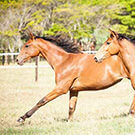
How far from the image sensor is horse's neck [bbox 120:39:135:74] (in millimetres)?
7281

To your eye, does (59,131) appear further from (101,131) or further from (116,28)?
(116,28)

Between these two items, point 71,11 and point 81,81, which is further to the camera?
point 71,11

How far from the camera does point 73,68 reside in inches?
304

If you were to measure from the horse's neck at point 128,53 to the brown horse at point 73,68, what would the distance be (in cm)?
33

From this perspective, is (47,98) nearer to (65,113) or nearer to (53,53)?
(53,53)

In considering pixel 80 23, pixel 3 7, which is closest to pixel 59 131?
pixel 3 7

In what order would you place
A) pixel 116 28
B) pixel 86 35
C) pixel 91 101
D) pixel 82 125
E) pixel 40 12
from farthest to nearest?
pixel 116 28
pixel 86 35
pixel 40 12
pixel 91 101
pixel 82 125

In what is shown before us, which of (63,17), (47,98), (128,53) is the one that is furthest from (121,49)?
(63,17)

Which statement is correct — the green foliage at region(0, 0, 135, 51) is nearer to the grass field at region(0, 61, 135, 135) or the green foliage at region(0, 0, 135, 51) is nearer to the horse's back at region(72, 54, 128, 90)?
the grass field at region(0, 61, 135, 135)

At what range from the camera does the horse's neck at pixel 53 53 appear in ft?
26.1

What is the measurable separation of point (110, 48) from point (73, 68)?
99 cm

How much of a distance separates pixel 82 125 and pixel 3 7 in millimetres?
29854

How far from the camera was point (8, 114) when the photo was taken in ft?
29.5

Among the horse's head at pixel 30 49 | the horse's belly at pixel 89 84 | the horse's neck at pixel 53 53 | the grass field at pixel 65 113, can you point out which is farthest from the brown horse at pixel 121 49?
the horse's head at pixel 30 49
